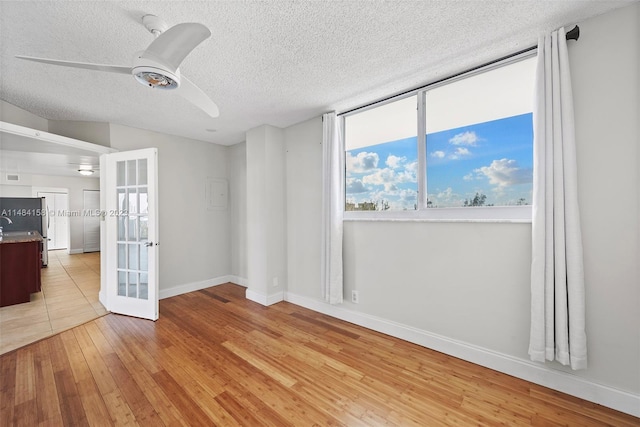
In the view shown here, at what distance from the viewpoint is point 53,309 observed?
3.25 meters

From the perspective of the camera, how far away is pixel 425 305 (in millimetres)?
2396

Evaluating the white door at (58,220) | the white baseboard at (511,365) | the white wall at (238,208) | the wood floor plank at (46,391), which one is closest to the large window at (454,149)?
the white baseboard at (511,365)

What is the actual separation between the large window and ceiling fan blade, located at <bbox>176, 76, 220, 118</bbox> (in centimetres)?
174

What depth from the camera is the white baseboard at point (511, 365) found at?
160 centimetres

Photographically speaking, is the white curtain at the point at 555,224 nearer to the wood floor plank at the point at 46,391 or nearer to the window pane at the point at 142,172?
the wood floor plank at the point at 46,391

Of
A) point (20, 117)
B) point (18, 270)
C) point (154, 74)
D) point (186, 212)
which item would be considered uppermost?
point (20, 117)

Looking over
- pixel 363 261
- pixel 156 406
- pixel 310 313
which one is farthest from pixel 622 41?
pixel 156 406

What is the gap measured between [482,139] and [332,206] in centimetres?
160

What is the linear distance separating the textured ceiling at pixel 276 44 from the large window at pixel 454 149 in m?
0.23

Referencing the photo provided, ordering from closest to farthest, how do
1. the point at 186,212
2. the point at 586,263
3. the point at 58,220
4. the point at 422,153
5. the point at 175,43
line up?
1. the point at 175,43
2. the point at 586,263
3. the point at 422,153
4. the point at 186,212
5. the point at 58,220

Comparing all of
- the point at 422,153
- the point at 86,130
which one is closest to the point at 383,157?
the point at 422,153

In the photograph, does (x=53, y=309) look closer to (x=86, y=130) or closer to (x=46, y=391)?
(x=46, y=391)

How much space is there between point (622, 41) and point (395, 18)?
145cm

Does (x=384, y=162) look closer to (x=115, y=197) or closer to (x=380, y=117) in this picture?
(x=380, y=117)
